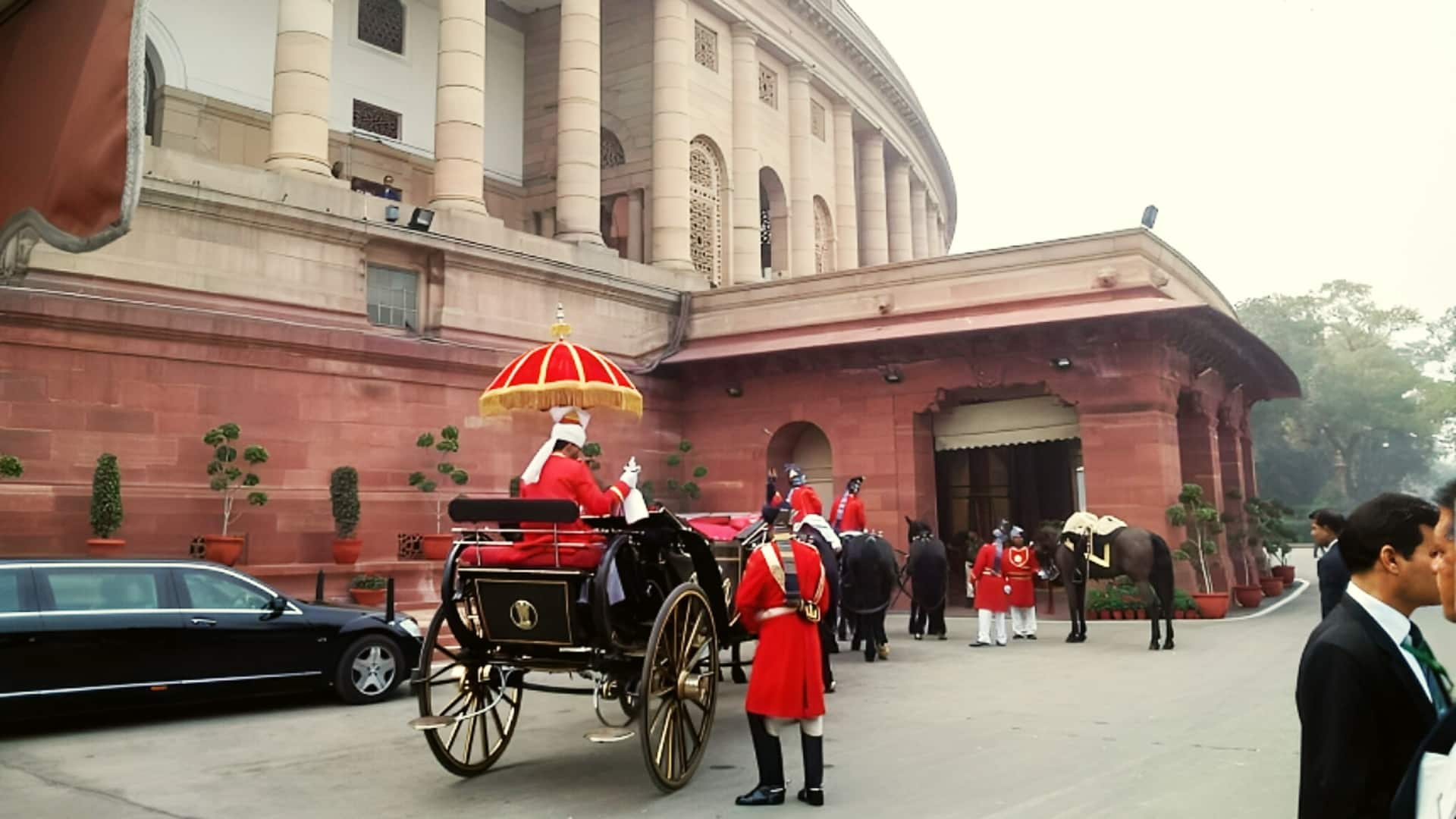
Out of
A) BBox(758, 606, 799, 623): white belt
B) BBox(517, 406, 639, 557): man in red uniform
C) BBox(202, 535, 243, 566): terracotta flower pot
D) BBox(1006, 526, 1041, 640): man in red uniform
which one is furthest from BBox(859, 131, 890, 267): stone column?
BBox(758, 606, 799, 623): white belt

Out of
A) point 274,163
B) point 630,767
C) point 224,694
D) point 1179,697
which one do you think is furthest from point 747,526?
point 274,163

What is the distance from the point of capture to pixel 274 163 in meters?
17.9

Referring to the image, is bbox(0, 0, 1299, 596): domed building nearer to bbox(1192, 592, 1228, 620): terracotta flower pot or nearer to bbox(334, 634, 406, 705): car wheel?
bbox(1192, 592, 1228, 620): terracotta flower pot

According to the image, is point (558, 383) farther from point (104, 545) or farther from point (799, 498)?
point (104, 545)

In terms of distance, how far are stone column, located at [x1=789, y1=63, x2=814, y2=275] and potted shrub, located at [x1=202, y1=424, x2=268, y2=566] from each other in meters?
19.5

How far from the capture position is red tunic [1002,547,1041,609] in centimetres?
1411

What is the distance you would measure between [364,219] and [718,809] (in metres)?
14.5

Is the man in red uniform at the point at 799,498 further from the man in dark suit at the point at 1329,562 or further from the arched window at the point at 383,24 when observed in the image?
the arched window at the point at 383,24

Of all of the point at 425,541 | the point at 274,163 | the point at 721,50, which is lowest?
the point at 425,541

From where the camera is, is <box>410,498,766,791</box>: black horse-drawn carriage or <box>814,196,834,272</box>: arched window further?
<box>814,196,834,272</box>: arched window

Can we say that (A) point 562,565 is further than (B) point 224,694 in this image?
No

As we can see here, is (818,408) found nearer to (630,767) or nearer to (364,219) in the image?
(364,219)

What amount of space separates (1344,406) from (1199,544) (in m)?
36.6

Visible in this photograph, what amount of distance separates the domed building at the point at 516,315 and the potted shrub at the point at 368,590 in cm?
89
